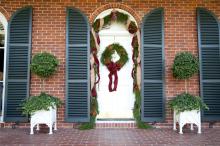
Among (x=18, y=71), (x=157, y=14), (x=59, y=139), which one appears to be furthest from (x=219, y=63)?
(x=18, y=71)

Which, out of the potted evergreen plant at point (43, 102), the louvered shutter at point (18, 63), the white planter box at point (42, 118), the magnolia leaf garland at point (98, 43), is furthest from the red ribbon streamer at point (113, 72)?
the louvered shutter at point (18, 63)

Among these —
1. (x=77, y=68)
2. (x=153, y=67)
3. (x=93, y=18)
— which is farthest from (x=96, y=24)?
(x=153, y=67)

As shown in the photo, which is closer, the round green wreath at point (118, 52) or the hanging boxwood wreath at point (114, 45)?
the hanging boxwood wreath at point (114, 45)

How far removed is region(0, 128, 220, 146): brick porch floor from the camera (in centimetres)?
456

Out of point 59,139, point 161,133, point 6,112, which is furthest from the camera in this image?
point 6,112

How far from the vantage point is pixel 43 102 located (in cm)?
530

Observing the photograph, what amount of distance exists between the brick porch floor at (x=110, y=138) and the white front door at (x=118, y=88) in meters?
0.62

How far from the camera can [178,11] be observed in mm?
6254

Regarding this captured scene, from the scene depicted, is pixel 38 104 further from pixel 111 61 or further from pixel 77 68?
pixel 111 61

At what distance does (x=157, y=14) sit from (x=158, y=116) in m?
2.11

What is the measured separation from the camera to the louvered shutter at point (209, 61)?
6.05 meters

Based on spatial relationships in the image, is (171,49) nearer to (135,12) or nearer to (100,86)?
(135,12)

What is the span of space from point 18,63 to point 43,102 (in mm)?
1208

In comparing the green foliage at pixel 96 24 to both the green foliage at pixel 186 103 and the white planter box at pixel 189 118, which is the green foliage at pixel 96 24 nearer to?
the green foliage at pixel 186 103
